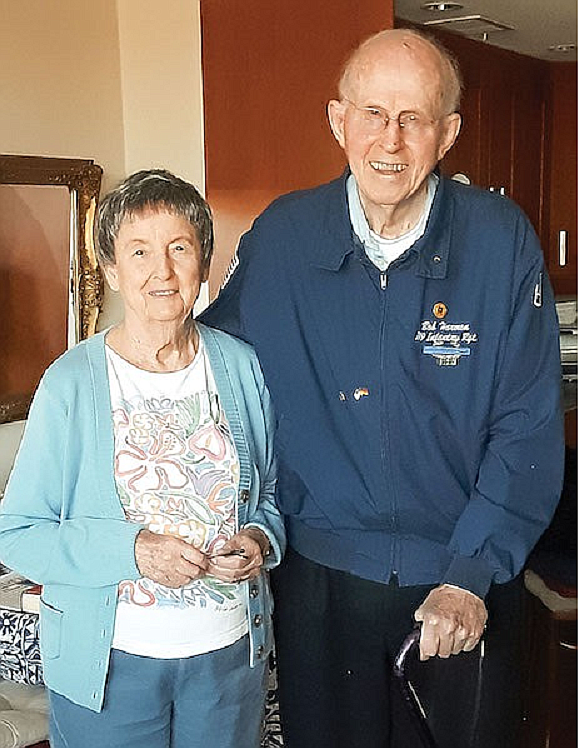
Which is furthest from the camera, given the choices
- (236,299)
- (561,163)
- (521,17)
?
(561,163)

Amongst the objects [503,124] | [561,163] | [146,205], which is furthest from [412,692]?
[561,163]

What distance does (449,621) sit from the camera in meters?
1.40

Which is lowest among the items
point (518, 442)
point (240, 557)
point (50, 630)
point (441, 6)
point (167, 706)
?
point (167, 706)

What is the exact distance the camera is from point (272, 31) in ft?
10.2

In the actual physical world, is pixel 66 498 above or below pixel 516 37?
below

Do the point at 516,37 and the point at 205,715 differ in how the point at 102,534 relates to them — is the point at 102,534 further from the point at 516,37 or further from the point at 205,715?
the point at 516,37

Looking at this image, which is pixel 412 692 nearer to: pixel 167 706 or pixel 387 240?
pixel 167 706

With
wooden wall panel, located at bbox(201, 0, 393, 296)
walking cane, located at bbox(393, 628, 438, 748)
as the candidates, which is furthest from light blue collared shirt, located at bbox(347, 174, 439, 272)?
wooden wall panel, located at bbox(201, 0, 393, 296)

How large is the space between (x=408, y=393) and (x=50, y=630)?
0.59 meters

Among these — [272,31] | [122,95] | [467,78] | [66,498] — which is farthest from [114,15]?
[66,498]

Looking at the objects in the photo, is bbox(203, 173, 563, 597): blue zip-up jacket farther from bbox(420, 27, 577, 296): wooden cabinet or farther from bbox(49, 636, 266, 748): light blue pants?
bbox(420, 27, 577, 296): wooden cabinet

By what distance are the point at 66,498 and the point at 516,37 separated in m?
2.91

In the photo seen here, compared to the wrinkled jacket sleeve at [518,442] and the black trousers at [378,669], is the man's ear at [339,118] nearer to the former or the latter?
the wrinkled jacket sleeve at [518,442]

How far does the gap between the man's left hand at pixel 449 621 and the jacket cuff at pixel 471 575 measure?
0.01 m
